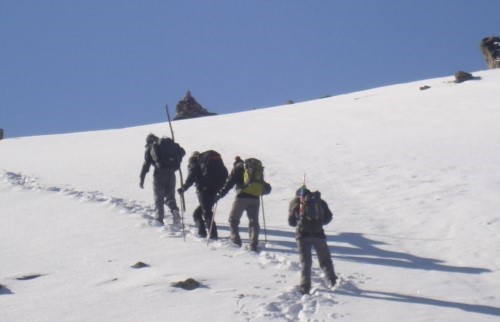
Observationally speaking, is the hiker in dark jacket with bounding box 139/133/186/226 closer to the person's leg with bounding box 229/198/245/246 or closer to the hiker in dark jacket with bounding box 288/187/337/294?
the person's leg with bounding box 229/198/245/246

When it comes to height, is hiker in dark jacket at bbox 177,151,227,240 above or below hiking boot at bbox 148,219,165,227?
above

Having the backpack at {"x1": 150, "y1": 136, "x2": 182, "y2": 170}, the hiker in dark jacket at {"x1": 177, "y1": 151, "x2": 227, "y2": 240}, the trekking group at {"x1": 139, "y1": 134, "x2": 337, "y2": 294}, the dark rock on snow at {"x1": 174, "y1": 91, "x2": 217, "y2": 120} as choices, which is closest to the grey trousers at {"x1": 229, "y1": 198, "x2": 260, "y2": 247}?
the trekking group at {"x1": 139, "y1": 134, "x2": 337, "y2": 294}

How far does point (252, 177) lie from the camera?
44.4ft

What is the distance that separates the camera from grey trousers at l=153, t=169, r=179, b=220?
15281 mm

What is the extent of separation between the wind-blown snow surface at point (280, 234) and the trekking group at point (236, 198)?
34 cm

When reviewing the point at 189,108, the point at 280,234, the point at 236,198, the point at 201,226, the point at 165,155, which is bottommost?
the point at 280,234

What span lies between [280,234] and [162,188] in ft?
7.25

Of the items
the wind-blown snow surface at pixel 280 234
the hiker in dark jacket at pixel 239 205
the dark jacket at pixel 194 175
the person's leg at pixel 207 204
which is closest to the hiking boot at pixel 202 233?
the person's leg at pixel 207 204

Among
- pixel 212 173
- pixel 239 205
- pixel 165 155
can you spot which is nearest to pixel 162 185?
pixel 165 155

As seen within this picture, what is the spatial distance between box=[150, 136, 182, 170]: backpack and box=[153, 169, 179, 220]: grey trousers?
4.8 inches

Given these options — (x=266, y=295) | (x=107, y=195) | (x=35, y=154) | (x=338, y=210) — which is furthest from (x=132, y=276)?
(x=35, y=154)

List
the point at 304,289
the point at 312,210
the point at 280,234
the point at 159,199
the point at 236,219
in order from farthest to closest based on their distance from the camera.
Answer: the point at 159,199 → the point at 280,234 → the point at 236,219 → the point at 312,210 → the point at 304,289

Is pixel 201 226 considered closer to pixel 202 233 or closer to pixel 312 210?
pixel 202 233

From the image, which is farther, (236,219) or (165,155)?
(165,155)
